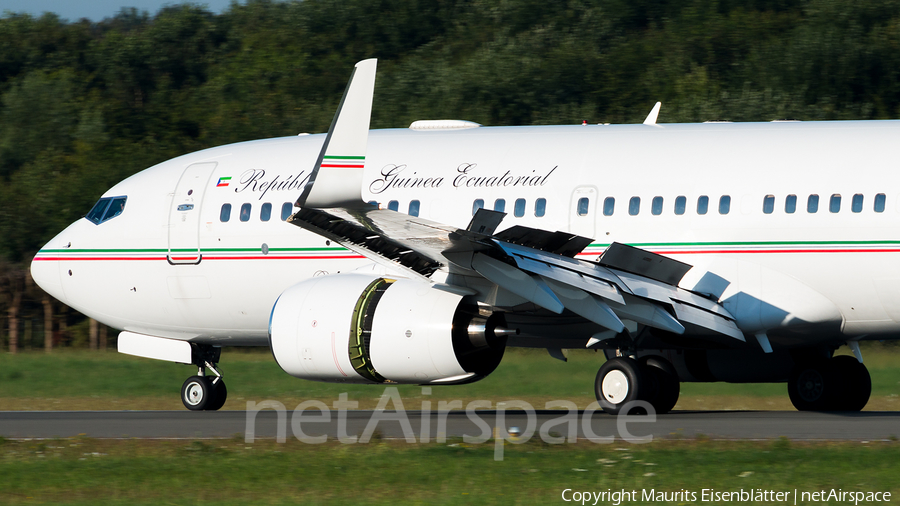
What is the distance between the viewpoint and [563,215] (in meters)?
14.8

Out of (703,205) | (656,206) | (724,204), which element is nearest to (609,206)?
(656,206)

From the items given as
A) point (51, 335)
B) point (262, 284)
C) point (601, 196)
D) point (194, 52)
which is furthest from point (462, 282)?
point (194, 52)

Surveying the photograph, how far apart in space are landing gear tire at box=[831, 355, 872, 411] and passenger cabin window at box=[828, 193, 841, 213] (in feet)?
9.44

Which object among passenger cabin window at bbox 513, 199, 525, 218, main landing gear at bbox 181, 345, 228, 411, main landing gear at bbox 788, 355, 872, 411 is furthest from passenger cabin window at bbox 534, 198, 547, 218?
main landing gear at bbox 181, 345, 228, 411

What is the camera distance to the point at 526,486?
355 inches

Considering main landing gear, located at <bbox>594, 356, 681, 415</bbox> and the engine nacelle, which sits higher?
the engine nacelle

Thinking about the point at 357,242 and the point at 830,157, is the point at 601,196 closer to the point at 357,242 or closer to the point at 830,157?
the point at 830,157

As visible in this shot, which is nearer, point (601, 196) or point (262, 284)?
point (601, 196)

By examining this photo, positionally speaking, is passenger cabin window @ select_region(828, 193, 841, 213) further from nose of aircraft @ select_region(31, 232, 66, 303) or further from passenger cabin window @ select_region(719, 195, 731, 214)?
nose of aircraft @ select_region(31, 232, 66, 303)

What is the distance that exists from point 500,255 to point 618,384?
9.31 feet

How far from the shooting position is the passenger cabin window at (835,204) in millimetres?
13797

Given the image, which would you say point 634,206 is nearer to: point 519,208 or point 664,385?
point 519,208

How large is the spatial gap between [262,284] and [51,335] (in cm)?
1768

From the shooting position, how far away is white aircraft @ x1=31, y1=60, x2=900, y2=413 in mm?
12602
